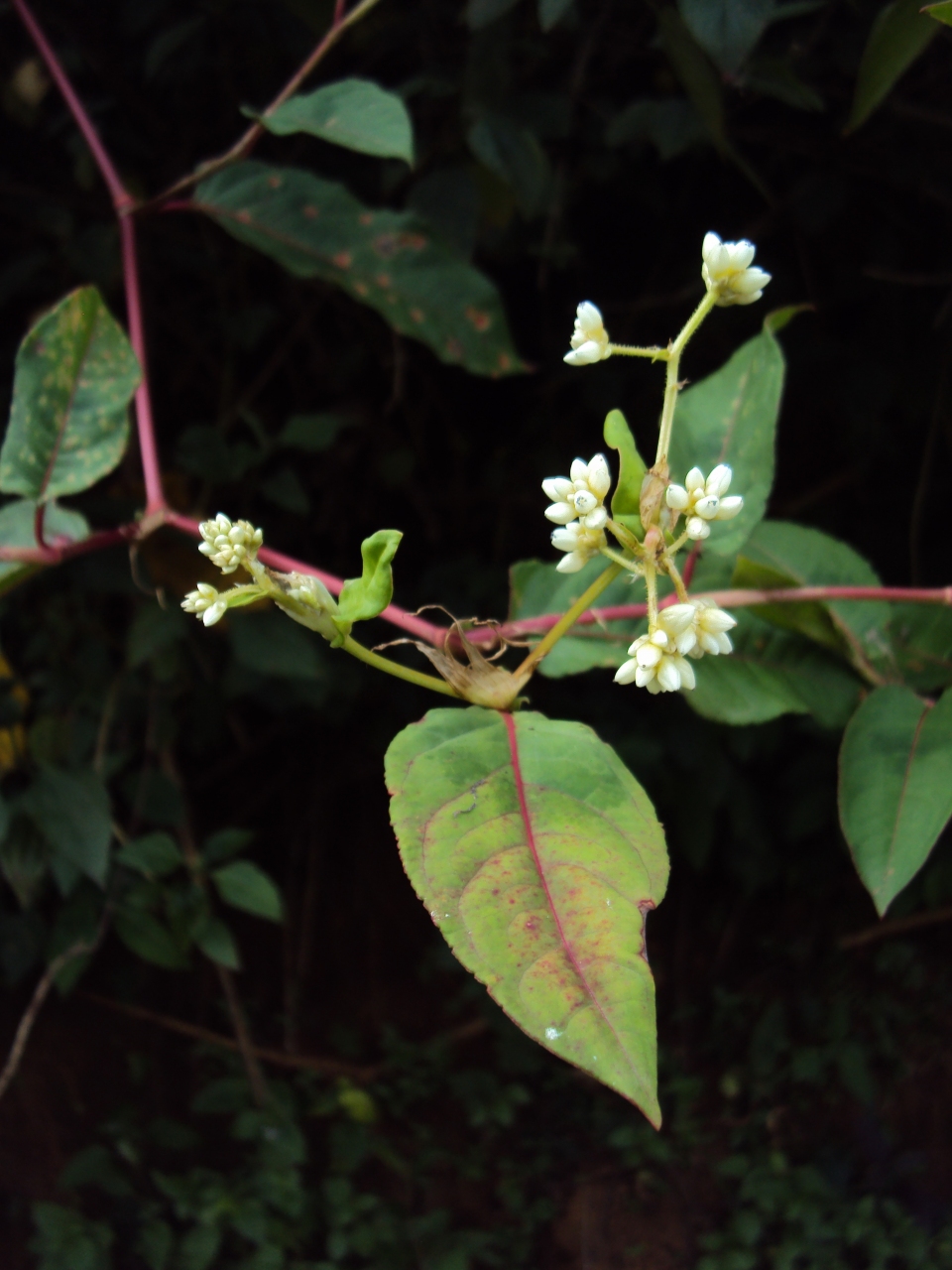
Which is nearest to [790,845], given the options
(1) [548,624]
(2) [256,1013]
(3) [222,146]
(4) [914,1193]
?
(4) [914,1193]

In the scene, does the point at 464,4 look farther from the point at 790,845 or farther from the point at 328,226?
the point at 790,845

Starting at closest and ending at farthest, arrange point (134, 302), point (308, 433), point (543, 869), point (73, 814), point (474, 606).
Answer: point (543, 869)
point (134, 302)
point (73, 814)
point (308, 433)
point (474, 606)

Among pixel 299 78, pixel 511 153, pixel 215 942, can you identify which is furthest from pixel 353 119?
pixel 215 942

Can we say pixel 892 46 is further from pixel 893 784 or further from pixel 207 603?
pixel 207 603

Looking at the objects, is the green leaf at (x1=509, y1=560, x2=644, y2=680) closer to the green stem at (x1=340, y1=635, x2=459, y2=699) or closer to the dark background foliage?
the green stem at (x1=340, y1=635, x2=459, y2=699)

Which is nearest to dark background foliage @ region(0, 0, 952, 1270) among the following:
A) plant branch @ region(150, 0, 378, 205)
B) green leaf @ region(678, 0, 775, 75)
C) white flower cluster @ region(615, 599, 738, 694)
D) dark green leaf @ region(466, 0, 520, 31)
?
dark green leaf @ region(466, 0, 520, 31)

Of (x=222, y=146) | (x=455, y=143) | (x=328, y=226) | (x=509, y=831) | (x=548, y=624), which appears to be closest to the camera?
(x=509, y=831)
